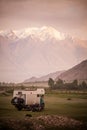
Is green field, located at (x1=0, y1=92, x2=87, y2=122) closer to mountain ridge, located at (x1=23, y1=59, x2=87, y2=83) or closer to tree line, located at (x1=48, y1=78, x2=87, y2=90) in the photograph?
tree line, located at (x1=48, y1=78, x2=87, y2=90)

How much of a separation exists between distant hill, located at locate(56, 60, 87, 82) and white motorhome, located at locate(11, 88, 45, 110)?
0.32m

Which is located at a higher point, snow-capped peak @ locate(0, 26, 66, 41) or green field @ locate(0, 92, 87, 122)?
snow-capped peak @ locate(0, 26, 66, 41)

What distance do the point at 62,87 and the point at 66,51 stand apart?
1.56ft

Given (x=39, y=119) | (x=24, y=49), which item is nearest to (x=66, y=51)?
(x=24, y=49)

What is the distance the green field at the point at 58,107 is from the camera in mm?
5230

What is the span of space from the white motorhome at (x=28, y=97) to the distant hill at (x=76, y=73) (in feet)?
1.06

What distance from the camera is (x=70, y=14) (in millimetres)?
5355

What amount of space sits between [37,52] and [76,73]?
0.59m

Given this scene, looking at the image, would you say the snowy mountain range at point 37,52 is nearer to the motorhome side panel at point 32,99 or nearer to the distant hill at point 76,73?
the distant hill at point 76,73

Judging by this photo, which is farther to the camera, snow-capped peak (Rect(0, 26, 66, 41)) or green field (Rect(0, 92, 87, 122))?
snow-capped peak (Rect(0, 26, 66, 41))

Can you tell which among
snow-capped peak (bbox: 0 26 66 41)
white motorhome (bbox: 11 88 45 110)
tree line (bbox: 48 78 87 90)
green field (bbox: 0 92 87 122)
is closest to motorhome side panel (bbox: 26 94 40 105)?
white motorhome (bbox: 11 88 45 110)

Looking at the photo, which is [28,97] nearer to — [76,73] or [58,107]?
[58,107]

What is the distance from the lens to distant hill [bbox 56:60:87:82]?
17.3ft

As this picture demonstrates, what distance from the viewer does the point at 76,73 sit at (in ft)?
17.3
